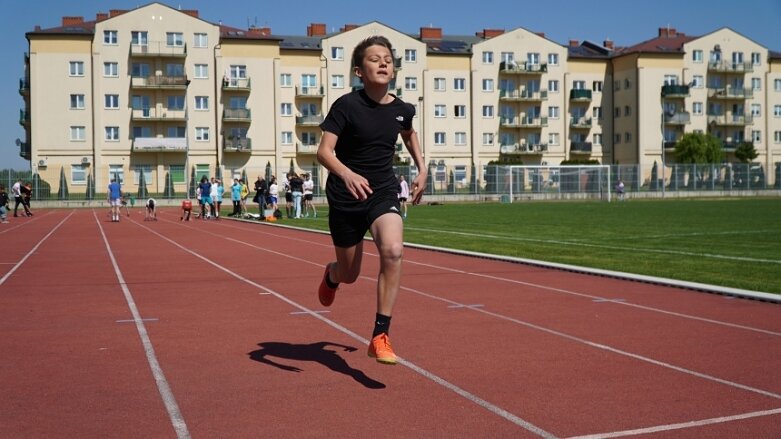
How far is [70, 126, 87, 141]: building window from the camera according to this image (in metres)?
70.9

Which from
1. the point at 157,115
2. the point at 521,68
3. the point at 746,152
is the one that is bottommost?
the point at 746,152

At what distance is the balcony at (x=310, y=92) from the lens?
78188mm

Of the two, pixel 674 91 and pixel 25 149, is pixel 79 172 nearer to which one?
pixel 25 149

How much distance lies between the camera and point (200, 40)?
73.8 m

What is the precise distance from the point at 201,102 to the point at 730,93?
173 feet

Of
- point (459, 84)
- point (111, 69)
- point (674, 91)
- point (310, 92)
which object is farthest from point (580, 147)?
point (111, 69)

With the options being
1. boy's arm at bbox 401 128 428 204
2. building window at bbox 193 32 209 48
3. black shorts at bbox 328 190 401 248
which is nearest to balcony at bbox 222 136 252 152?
building window at bbox 193 32 209 48

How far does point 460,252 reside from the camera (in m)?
16.1

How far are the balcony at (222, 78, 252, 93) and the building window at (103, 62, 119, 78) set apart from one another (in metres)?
8.82

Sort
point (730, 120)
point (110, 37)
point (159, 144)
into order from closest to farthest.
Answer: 1. point (110, 37)
2. point (159, 144)
3. point (730, 120)

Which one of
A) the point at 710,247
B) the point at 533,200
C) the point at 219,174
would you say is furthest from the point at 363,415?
the point at 533,200

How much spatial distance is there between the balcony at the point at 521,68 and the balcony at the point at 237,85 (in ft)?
81.0

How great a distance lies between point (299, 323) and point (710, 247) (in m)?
11.2

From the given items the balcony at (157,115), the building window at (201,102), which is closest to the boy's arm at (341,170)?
the balcony at (157,115)
